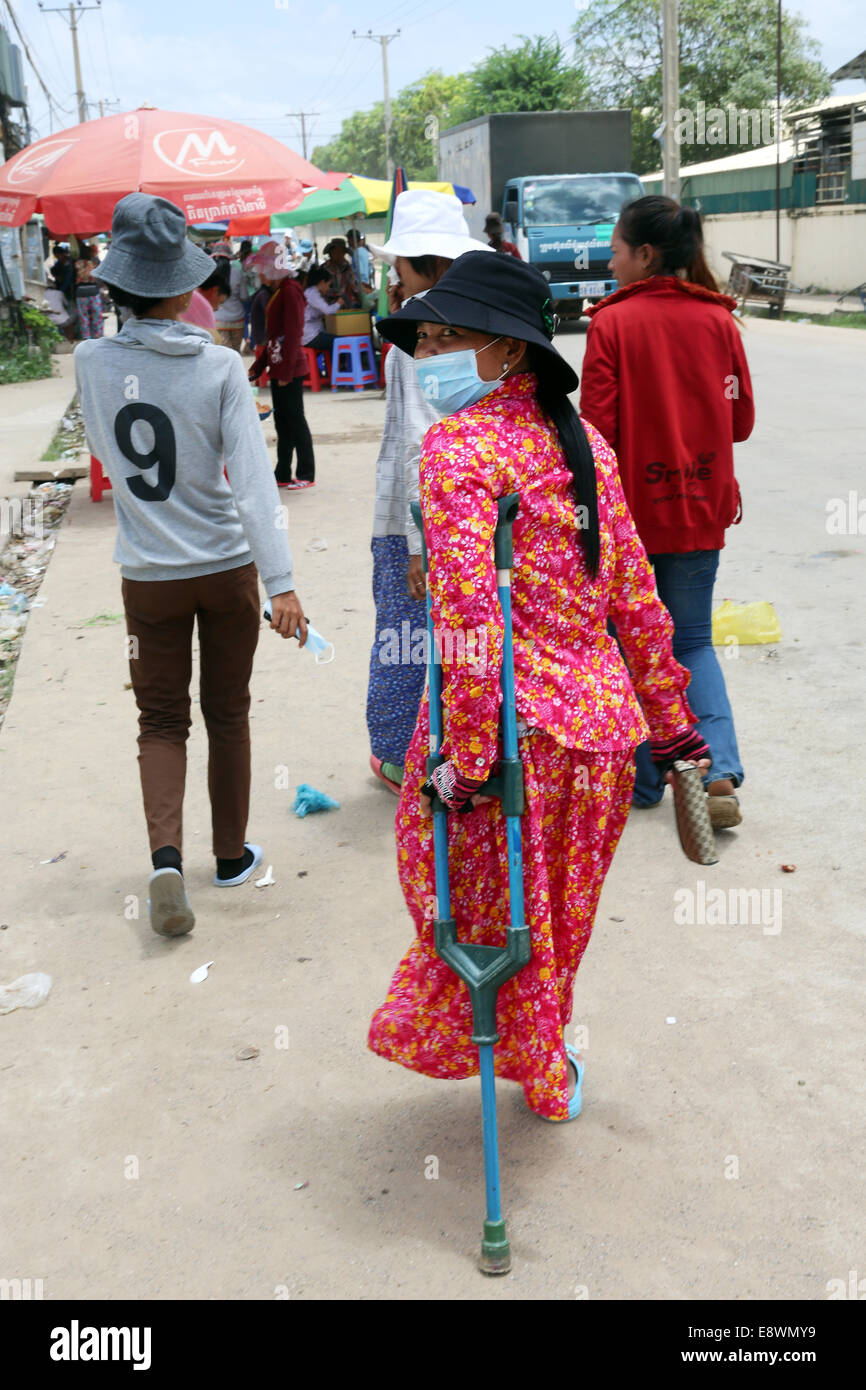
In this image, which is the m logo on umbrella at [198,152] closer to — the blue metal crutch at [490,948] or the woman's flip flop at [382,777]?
the woman's flip flop at [382,777]

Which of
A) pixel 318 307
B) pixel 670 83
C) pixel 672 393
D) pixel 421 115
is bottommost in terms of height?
pixel 672 393

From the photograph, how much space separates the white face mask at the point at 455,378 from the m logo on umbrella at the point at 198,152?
692 cm

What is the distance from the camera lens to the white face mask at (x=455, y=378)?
2.38 metres

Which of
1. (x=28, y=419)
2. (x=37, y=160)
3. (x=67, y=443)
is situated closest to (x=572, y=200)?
(x=28, y=419)

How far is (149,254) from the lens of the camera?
3.47 m

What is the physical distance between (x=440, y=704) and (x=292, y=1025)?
4.11 ft

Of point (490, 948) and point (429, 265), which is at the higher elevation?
point (429, 265)

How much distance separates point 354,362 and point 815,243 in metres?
18.4

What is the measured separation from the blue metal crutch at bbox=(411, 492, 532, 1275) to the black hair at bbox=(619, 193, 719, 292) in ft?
6.39

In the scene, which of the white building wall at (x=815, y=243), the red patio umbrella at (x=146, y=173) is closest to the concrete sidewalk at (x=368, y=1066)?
the red patio umbrella at (x=146, y=173)

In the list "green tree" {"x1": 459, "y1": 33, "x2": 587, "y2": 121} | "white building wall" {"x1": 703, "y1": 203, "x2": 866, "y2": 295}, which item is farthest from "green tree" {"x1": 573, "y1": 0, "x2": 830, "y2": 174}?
"white building wall" {"x1": 703, "y1": 203, "x2": 866, "y2": 295}

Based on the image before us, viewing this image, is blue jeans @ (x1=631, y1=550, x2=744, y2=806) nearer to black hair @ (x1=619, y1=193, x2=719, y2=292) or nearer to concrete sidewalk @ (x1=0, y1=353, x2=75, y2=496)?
black hair @ (x1=619, y1=193, x2=719, y2=292)

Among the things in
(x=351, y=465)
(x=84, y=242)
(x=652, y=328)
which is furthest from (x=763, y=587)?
(x=84, y=242)

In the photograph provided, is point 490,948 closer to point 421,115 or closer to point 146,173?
point 146,173
